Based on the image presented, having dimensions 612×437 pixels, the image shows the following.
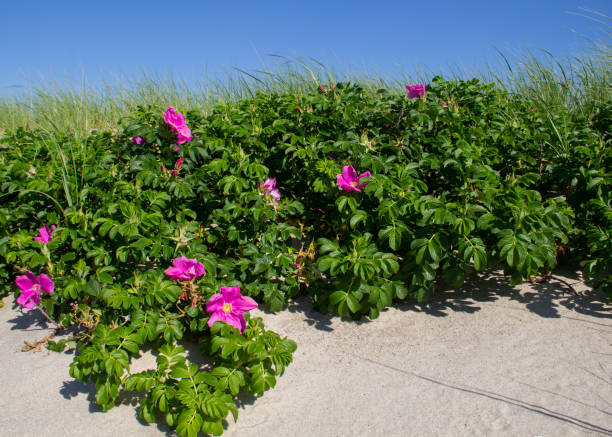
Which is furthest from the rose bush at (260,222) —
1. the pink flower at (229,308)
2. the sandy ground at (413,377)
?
the sandy ground at (413,377)

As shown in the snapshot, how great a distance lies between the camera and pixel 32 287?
7.41 feet

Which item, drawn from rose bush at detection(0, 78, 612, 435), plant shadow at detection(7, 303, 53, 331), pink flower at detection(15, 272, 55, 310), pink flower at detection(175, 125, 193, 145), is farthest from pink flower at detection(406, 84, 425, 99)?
plant shadow at detection(7, 303, 53, 331)

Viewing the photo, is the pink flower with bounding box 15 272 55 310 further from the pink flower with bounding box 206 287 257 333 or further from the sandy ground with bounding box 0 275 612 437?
the pink flower with bounding box 206 287 257 333

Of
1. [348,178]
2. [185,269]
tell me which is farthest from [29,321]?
[348,178]

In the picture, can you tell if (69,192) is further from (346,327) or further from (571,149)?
(571,149)

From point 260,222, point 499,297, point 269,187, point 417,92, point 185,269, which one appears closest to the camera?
point 185,269

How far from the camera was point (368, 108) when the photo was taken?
319 centimetres

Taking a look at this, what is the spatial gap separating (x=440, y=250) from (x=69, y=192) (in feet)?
6.66

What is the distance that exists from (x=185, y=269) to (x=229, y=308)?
0.31 meters

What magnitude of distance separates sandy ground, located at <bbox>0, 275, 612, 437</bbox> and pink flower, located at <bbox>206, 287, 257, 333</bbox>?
35 cm

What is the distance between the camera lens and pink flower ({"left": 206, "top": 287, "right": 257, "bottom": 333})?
2.01m

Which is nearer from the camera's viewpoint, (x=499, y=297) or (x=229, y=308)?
(x=229, y=308)

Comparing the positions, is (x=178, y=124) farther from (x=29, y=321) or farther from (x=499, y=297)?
(x=499, y=297)

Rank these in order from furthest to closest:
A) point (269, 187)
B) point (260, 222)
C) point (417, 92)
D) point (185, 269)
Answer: point (417, 92) → point (269, 187) → point (260, 222) → point (185, 269)
